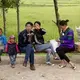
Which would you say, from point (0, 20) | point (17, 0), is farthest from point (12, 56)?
point (0, 20)

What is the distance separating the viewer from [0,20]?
65.0 ft

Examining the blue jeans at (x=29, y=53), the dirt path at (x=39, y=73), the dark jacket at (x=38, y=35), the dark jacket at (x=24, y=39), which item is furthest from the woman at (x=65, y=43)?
the dark jacket at (x=24, y=39)

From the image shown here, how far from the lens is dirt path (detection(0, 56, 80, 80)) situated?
841 cm

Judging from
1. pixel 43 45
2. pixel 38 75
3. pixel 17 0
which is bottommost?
pixel 38 75

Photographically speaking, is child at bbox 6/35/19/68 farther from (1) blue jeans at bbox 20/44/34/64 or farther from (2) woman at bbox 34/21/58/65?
(2) woman at bbox 34/21/58/65

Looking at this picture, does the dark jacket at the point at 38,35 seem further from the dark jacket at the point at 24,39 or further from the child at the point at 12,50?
the child at the point at 12,50

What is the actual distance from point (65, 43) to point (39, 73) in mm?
1052

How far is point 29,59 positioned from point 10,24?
11.8m

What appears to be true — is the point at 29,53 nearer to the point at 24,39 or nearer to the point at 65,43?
the point at 24,39

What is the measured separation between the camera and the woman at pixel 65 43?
912cm

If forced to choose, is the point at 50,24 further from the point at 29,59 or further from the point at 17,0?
the point at 29,59

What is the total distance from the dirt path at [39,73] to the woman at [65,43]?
24 cm

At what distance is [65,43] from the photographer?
9242 mm

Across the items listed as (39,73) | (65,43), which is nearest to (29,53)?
(39,73)
